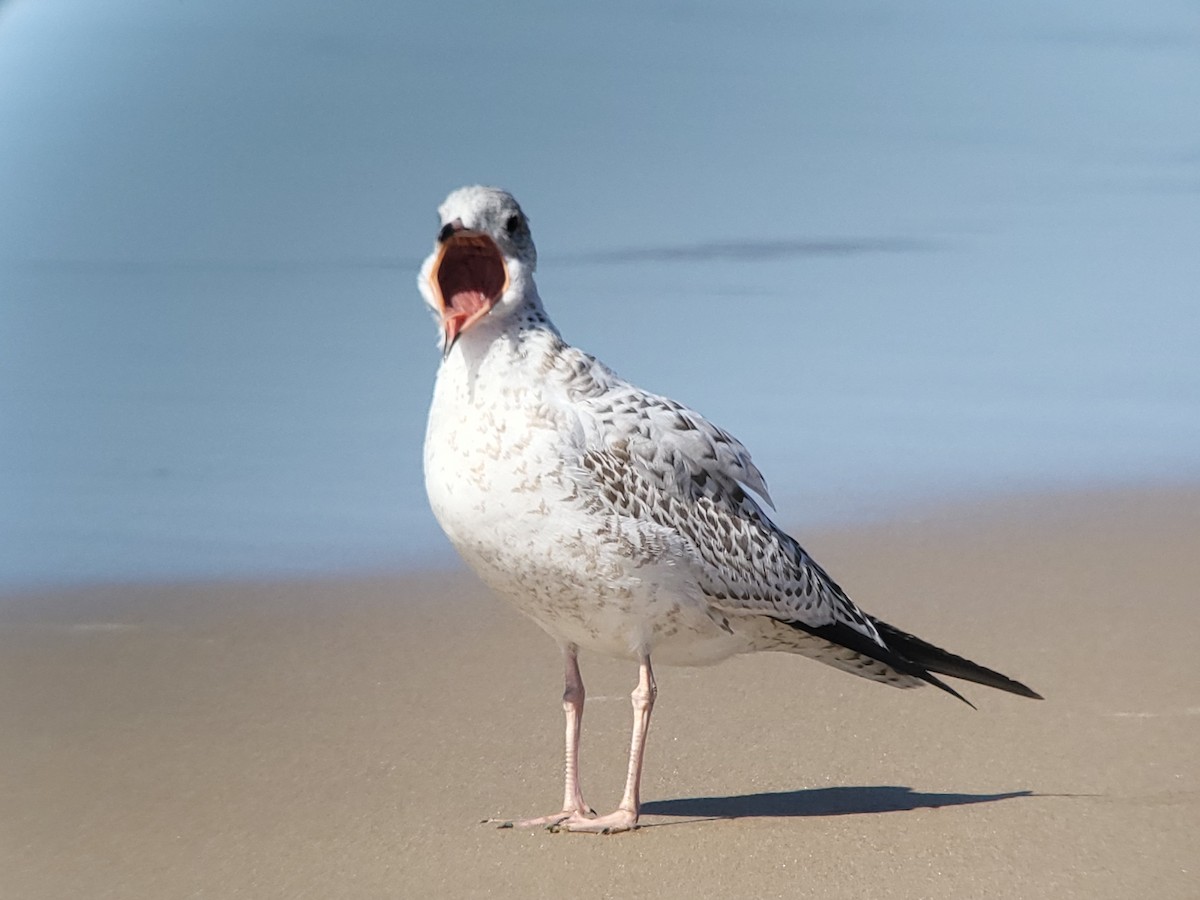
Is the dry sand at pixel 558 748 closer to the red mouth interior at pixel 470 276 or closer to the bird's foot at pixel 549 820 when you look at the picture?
the bird's foot at pixel 549 820

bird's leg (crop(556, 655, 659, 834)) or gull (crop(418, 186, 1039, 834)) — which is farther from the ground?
gull (crop(418, 186, 1039, 834))

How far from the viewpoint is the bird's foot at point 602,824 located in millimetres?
5754

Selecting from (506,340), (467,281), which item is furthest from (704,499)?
(467,281)

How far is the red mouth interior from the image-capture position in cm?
557

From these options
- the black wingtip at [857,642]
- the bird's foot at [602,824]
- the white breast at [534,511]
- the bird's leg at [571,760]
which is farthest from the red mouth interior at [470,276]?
the bird's foot at [602,824]

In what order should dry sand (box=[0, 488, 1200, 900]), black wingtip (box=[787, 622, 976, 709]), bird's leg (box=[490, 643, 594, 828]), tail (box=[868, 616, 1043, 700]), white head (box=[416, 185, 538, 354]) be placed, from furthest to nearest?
tail (box=[868, 616, 1043, 700]) < black wingtip (box=[787, 622, 976, 709]) < bird's leg (box=[490, 643, 594, 828]) < dry sand (box=[0, 488, 1200, 900]) < white head (box=[416, 185, 538, 354])

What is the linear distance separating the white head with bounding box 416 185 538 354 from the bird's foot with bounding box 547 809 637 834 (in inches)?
55.9

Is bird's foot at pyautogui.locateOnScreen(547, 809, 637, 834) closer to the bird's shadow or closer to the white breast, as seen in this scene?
the bird's shadow

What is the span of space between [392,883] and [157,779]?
1.24 m

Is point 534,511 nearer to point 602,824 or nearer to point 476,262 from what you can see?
point 476,262

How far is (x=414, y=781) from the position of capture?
6.36 metres

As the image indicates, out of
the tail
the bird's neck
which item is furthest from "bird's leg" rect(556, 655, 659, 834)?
the bird's neck

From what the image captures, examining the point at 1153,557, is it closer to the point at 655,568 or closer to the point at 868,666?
the point at 868,666

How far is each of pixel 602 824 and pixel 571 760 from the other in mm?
266
